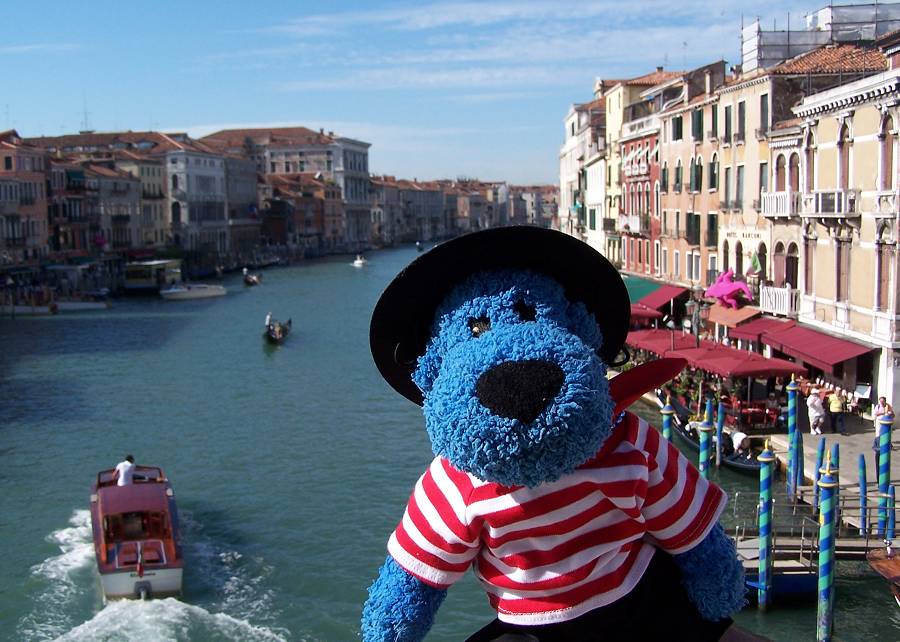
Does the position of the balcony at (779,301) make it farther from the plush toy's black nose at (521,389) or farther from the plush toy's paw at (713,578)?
the plush toy's black nose at (521,389)

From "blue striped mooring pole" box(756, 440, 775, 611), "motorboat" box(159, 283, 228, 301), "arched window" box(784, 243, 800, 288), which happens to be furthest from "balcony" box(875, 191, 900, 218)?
"motorboat" box(159, 283, 228, 301)

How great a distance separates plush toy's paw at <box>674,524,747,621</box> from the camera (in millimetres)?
1877

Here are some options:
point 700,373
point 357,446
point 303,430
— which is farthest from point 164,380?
point 700,373

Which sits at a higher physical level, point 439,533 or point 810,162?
point 810,162

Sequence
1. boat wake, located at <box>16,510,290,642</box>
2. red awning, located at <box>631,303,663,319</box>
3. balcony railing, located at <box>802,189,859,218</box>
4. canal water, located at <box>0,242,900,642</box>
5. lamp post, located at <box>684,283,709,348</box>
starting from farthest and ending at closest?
1. red awning, located at <box>631,303,663,319</box>
2. lamp post, located at <box>684,283,709,348</box>
3. balcony railing, located at <box>802,189,859,218</box>
4. canal water, located at <box>0,242,900,642</box>
5. boat wake, located at <box>16,510,290,642</box>

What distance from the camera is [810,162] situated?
15852 millimetres

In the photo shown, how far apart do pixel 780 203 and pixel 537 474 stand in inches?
643

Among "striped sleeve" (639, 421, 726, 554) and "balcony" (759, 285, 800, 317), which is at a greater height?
"striped sleeve" (639, 421, 726, 554)

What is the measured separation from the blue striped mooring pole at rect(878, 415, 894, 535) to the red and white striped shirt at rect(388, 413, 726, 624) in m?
8.31

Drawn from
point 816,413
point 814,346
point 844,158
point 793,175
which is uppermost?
point 844,158

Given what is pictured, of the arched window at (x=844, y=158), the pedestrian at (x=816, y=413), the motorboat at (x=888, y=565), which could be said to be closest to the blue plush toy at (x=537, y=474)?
the motorboat at (x=888, y=565)

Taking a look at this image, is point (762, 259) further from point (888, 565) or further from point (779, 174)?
point (888, 565)

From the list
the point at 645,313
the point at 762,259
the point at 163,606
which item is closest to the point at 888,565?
the point at 163,606

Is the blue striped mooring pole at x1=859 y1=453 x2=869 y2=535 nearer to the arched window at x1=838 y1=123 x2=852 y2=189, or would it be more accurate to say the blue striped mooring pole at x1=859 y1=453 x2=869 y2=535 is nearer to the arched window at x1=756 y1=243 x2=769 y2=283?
the arched window at x1=838 y1=123 x2=852 y2=189
